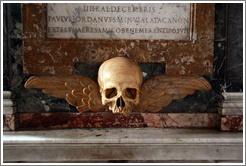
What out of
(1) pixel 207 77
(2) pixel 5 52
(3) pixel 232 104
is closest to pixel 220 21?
(1) pixel 207 77

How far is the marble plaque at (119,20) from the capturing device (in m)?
2.15

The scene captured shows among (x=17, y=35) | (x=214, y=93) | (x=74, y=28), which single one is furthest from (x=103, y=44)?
(x=214, y=93)

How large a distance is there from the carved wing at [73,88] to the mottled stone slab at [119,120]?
16 cm

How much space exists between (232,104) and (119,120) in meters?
1.22

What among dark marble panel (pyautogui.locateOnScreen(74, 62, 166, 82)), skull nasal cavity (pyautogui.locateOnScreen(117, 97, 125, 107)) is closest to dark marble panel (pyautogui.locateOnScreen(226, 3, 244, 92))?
dark marble panel (pyautogui.locateOnScreen(74, 62, 166, 82))

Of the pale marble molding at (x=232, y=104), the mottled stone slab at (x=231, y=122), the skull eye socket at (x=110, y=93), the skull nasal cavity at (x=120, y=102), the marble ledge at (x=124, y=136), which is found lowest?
the marble ledge at (x=124, y=136)

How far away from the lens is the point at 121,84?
5.68 feet

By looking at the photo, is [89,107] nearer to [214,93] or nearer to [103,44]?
[103,44]

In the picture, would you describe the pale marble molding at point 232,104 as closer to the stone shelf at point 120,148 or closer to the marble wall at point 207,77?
the marble wall at point 207,77

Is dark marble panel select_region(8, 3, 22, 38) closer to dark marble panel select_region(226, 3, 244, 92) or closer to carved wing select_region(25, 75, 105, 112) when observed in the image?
carved wing select_region(25, 75, 105, 112)

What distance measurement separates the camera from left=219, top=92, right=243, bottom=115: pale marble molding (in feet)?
7.10

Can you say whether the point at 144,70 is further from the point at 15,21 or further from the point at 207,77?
the point at 15,21

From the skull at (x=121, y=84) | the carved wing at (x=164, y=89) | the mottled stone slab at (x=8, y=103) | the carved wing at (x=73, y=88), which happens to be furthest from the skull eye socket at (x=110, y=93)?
the mottled stone slab at (x=8, y=103)

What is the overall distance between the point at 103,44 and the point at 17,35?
0.90 meters
